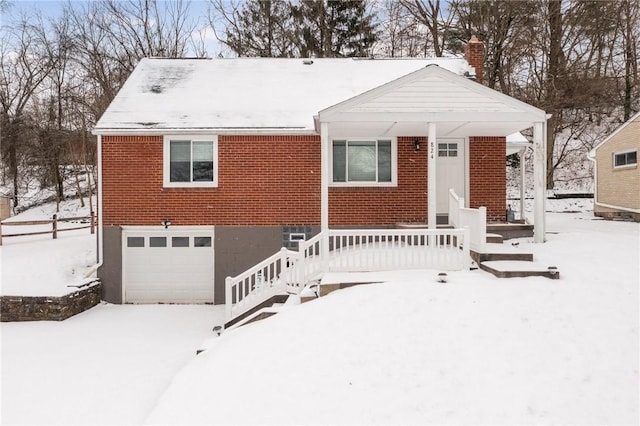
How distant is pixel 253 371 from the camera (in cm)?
557

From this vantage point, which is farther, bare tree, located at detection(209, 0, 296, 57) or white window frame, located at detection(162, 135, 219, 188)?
bare tree, located at detection(209, 0, 296, 57)

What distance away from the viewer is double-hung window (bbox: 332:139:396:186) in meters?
12.4

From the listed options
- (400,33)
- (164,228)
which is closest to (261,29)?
(400,33)

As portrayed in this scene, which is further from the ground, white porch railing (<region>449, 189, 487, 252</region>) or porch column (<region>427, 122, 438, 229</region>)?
porch column (<region>427, 122, 438, 229</region>)

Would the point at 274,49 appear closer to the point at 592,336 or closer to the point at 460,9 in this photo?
the point at 460,9

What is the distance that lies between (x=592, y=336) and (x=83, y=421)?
23.2 feet

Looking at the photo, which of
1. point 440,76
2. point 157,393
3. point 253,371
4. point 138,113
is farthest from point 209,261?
point 440,76

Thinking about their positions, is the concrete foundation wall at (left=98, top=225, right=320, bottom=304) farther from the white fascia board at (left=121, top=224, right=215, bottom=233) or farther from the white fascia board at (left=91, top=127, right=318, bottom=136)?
the white fascia board at (left=91, top=127, right=318, bottom=136)

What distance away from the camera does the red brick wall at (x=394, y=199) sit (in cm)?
1242

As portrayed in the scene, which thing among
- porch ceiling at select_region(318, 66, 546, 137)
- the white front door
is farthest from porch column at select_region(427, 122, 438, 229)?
the white front door

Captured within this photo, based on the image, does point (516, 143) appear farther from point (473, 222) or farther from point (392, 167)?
point (473, 222)

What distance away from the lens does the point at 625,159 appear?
53.3ft

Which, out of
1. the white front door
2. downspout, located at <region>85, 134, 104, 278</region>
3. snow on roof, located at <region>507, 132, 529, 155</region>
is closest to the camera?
downspout, located at <region>85, 134, 104, 278</region>

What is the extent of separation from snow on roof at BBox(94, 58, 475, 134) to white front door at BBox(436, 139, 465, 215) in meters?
2.95
